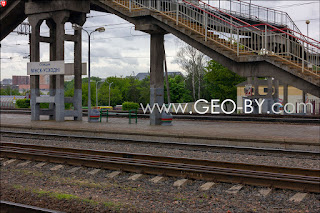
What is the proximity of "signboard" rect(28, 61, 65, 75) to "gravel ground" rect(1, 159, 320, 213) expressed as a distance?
1660 centimetres

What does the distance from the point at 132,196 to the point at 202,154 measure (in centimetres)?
548

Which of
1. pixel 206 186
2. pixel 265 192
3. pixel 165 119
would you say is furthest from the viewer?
pixel 165 119

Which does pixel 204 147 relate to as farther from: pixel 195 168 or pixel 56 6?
pixel 56 6

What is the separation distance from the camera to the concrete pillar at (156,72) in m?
22.9

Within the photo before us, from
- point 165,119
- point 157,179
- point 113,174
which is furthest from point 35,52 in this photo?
point 157,179

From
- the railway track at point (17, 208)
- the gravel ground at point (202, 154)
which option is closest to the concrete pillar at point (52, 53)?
the gravel ground at point (202, 154)

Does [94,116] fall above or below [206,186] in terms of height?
above

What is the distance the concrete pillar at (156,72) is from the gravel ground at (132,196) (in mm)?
13192

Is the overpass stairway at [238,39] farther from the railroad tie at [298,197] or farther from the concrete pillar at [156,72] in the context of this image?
the railroad tie at [298,197]

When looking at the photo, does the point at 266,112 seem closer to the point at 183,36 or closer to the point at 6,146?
the point at 183,36

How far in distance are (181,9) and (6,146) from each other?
12267mm

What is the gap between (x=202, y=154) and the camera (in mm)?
13172

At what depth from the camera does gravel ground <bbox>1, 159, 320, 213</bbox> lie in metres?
7.19

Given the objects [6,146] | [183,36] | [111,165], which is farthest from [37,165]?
[183,36]
